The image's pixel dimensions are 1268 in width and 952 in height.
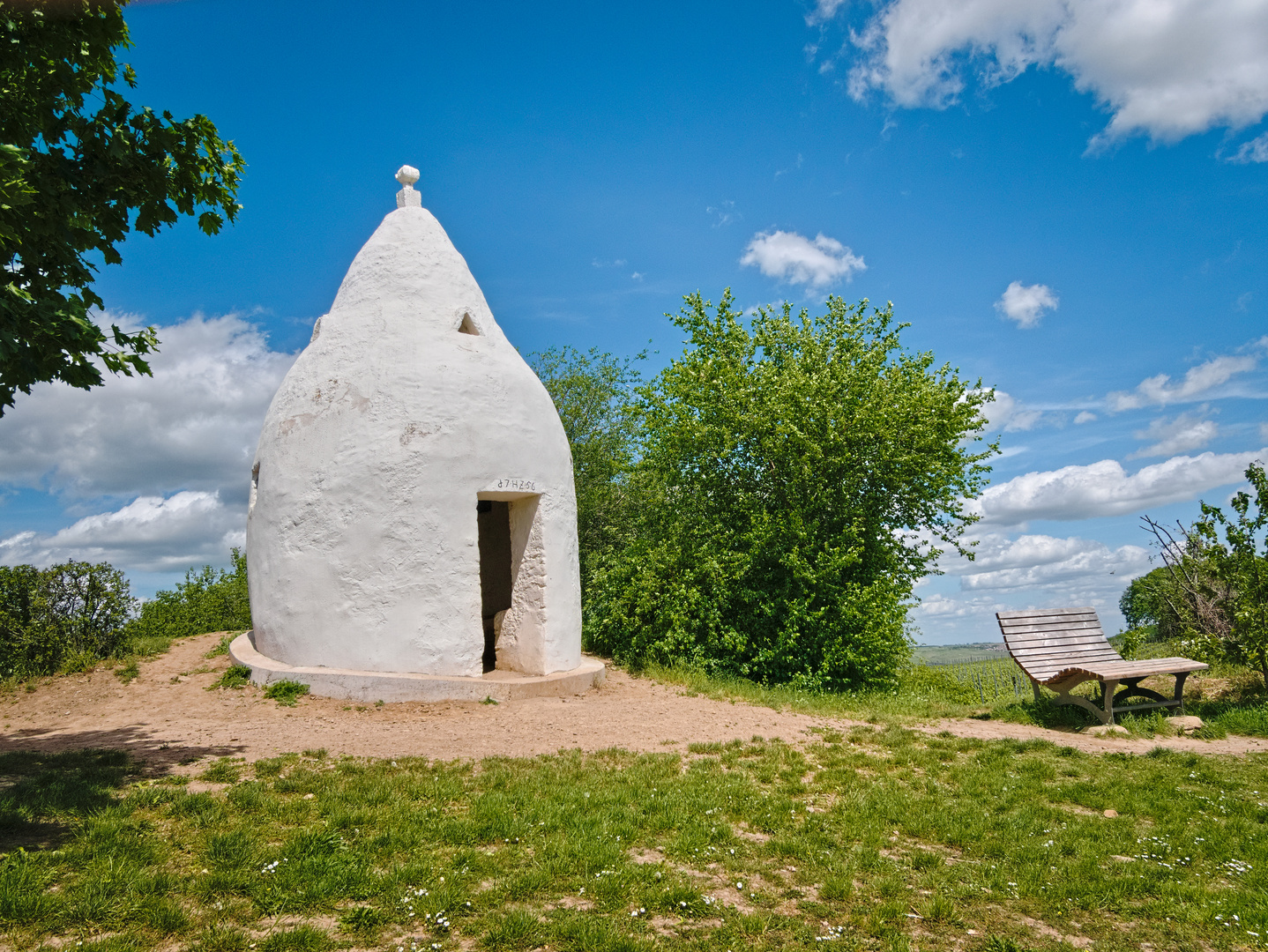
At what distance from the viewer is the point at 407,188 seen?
12164 mm

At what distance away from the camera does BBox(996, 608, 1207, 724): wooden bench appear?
8.77 m

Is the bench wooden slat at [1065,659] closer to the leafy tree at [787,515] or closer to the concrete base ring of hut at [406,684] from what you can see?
the leafy tree at [787,515]

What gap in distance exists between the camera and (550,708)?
351 inches

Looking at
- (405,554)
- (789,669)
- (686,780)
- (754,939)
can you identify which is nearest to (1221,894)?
(754,939)

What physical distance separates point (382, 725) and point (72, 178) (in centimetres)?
558

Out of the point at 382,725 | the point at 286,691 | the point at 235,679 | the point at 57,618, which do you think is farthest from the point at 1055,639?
the point at 57,618

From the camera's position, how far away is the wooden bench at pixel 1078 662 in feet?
28.8

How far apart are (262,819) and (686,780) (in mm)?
3108

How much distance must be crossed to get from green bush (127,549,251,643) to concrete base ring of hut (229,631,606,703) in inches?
314

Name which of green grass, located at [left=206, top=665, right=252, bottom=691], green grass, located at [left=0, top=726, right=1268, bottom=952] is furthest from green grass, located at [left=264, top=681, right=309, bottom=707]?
green grass, located at [left=0, top=726, right=1268, bottom=952]

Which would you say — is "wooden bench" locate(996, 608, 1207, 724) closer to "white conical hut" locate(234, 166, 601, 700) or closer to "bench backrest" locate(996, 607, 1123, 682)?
"bench backrest" locate(996, 607, 1123, 682)

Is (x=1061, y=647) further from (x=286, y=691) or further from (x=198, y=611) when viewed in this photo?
(x=198, y=611)

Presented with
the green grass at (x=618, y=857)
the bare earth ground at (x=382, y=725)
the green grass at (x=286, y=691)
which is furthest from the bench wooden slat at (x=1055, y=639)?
the green grass at (x=286, y=691)

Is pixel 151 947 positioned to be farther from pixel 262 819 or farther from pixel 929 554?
pixel 929 554
